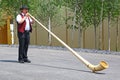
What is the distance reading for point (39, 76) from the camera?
32.0ft

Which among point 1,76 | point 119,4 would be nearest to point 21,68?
point 1,76

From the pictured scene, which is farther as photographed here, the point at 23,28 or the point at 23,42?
the point at 23,42

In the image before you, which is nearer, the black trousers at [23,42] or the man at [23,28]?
the man at [23,28]

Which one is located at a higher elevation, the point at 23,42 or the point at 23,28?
the point at 23,28

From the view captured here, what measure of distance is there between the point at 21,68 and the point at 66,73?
1.70m

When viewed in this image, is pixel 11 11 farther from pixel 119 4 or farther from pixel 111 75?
pixel 111 75

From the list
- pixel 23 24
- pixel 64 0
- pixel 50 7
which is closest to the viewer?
pixel 23 24

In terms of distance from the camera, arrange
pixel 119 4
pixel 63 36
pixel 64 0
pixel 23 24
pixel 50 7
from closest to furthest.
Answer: pixel 23 24 → pixel 119 4 → pixel 64 0 → pixel 50 7 → pixel 63 36

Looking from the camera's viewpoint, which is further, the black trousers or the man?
the black trousers

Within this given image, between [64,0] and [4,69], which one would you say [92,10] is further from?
[4,69]

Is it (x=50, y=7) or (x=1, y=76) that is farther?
(x=50, y=7)

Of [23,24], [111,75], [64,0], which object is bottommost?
[111,75]

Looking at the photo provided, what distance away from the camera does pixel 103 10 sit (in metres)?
30.3

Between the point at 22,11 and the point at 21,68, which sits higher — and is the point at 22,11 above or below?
above
